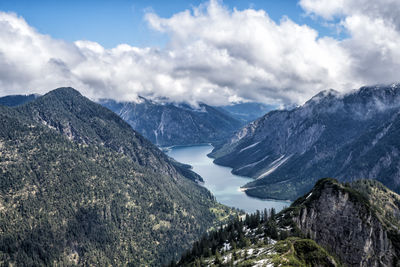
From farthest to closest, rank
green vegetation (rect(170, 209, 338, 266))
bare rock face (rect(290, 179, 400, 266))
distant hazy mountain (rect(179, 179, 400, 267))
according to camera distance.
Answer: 1. bare rock face (rect(290, 179, 400, 266))
2. distant hazy mountain (rect(179, 179, 400, 267))
3. green vegetation (rect(170, 209, 338, 266))

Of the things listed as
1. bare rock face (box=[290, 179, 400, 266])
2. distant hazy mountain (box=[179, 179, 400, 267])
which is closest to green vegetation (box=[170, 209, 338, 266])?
distant hazy mountain (box=[179, 179, 400, 267])

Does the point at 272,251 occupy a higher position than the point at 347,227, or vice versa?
the point at 347,227

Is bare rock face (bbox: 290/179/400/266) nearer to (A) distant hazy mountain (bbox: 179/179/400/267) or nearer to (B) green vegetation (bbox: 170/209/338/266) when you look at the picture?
(A) distant hazy mountain (bbox: 179/179/400/267)

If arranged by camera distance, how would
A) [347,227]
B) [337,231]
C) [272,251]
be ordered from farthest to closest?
[337,231]
[347,227]
[272,251]

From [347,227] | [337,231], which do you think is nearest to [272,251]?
[337,231]

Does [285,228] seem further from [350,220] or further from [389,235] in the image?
[389,235]

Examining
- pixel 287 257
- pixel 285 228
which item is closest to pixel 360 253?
pixel 285 228

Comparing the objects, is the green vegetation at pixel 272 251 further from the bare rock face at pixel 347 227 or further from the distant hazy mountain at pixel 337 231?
the bare rock face at pixel 347 227

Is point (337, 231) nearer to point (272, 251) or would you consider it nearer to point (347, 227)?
point (347, 227)

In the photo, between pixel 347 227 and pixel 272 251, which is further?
pixel 347 227
